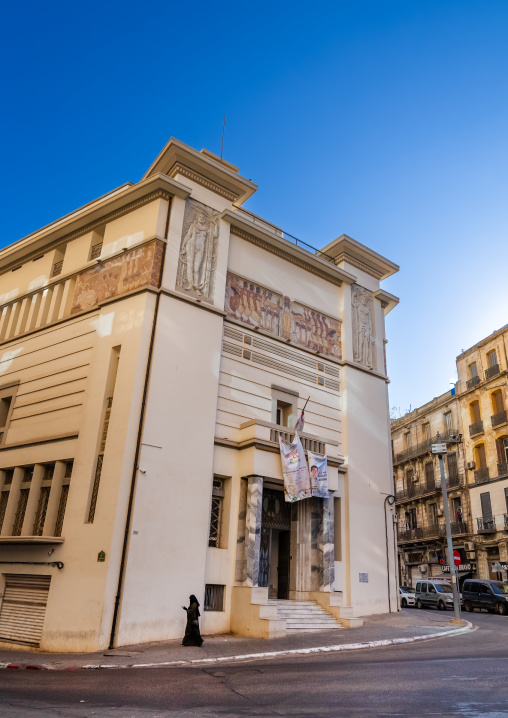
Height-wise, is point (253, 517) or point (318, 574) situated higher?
point (253, 517)

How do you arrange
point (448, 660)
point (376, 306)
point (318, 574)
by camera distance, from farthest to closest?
1. point (376, 306)
2. point (318, 574)
3. point (448, 660)

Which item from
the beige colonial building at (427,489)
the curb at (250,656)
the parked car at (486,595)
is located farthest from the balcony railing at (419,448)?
the curb at (250,656)

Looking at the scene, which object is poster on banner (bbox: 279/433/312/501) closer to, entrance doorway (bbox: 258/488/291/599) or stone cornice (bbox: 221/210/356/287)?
entrance doorway (bbox: 258/488/291/599)

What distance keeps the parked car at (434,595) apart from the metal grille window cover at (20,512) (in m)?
20.6

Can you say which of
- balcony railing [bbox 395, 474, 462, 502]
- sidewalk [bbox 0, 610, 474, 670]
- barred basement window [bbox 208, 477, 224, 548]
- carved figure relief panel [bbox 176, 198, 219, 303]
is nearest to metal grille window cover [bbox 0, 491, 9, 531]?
sidewalk [bbox 0, 610, 474, 670]

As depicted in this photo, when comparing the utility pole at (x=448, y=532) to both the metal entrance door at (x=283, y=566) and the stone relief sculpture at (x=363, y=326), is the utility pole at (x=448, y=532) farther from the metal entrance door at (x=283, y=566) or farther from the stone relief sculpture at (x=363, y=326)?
the metal entrance door at (x=283, y=566)

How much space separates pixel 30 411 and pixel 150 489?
6.63m

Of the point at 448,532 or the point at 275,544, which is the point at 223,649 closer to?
the point at 275,544

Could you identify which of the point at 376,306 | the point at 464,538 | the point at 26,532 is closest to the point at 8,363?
the point at 26,532

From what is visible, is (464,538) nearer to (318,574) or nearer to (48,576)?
(318,574)

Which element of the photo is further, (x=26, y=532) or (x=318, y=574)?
(x=318, y=574)

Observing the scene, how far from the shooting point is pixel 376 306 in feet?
86.6

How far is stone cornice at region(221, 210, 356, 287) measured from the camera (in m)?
21.7

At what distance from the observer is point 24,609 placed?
54.1 ft
